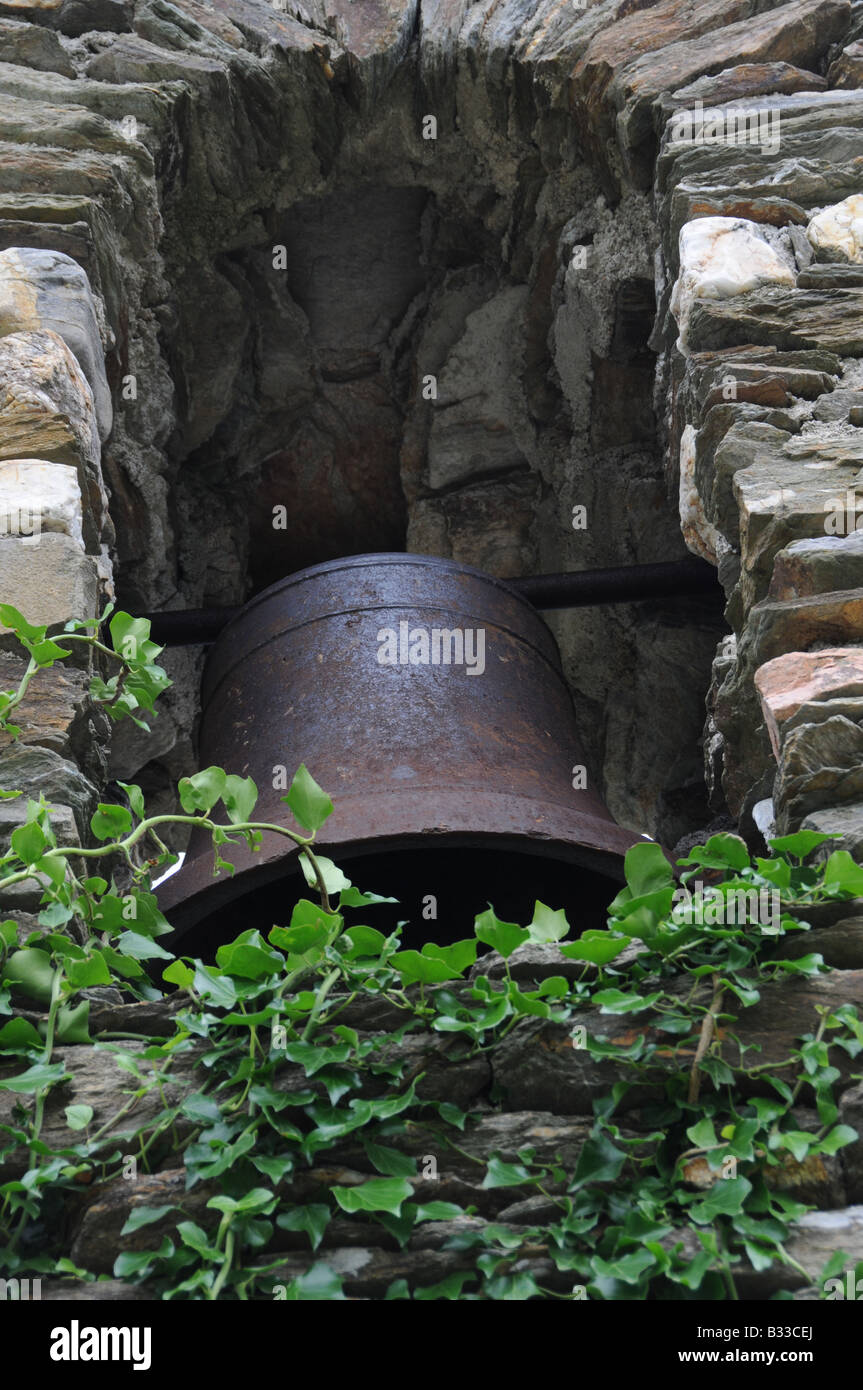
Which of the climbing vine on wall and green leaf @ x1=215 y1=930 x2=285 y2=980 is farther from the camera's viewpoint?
green leaf @ x1=215 y1=930 x2=285 y2=980

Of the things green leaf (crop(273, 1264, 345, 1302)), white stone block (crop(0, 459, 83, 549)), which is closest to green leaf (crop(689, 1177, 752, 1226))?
green leaf (crop(273, 1264, 345, 1302))

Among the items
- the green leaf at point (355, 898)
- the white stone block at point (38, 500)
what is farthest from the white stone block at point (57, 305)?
the green leaf at point (355, 898)

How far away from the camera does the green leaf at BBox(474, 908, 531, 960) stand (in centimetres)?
128

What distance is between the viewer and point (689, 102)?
2660mm

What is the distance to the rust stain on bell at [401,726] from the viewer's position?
175 cm

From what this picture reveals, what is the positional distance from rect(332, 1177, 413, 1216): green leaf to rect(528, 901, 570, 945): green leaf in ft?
0.96

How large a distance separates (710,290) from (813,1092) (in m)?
1.48

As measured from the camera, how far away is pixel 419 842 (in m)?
1.73

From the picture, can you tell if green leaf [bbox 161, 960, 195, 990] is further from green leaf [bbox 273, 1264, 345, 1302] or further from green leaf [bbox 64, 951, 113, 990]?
green leaf [bbox 273, 1264, 345, 1302]

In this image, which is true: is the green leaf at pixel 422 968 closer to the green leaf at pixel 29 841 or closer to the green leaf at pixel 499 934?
the green leaf at pixel 499 934

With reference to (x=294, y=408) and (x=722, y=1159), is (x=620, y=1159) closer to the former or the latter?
(x=722, y=1159)

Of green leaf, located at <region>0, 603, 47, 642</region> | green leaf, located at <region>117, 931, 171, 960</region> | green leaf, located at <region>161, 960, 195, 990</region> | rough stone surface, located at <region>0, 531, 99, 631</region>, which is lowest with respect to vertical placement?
green leaf, located at <region>161, 960, 195, 990</region>

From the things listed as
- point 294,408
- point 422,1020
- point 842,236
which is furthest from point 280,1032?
point 294,408

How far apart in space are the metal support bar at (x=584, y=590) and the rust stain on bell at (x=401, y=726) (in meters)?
0.15
